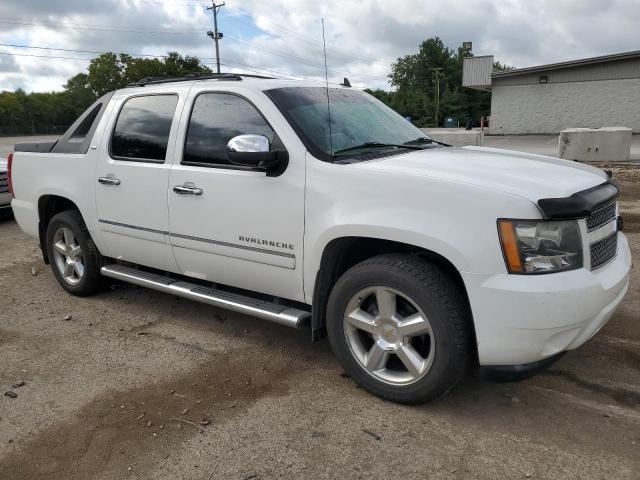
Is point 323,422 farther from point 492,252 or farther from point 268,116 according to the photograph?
point 268,116

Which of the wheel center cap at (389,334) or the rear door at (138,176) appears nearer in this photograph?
the wheel center cap at (389,334)

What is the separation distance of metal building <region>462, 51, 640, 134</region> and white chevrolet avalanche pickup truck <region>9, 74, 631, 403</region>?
30383 mm

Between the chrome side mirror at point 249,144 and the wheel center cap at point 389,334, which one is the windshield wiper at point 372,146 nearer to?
the chrome side mirror at point 249,144

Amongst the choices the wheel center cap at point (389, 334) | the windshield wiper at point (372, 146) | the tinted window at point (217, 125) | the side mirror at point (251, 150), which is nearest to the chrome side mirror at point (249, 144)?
the side mirror at point (251, 150)

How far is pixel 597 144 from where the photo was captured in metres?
14.8

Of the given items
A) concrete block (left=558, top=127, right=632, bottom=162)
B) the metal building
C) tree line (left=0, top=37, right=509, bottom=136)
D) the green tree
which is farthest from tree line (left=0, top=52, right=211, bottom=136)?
concrete block (left=558, top=127, right=632, bottom=162)

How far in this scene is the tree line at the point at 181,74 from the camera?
2437 inches

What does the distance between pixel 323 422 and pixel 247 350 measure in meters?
1.12

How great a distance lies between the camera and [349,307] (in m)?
3.17

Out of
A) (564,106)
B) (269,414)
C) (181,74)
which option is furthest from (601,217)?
(181,74)

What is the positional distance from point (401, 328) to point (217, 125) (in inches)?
73.4

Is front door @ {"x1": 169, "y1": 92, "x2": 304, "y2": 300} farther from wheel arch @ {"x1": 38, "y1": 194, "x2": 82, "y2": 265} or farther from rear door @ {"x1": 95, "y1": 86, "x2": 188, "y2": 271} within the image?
wheel arch @ {"x1": 38, "y1": 194, "x2": 82, "y2": 265}

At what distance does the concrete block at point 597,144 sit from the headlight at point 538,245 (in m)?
13.3

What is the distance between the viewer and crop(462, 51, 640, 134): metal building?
2948 centimetres
